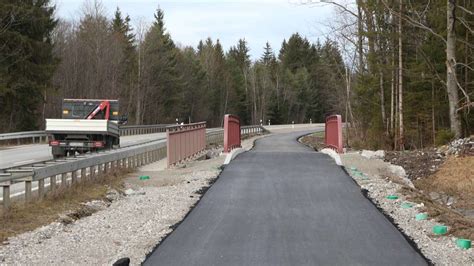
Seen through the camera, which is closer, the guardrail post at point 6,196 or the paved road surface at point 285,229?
the paved road surface at point 285,229

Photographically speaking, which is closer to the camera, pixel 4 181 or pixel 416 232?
pixel 416 232

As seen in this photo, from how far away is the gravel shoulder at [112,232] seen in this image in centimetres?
657

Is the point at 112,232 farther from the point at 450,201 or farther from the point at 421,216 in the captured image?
the point at 450,201

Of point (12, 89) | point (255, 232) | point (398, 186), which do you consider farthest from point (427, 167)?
point (12, 89)

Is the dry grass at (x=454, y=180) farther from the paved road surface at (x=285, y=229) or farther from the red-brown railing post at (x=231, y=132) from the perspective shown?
the red-brown railing post at (x=231, y=132)

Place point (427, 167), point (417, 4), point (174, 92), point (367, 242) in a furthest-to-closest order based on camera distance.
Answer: point (174, 92)
point (417, 4)
point (427, 167)
point (367, 242)

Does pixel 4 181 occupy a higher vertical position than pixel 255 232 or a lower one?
higher

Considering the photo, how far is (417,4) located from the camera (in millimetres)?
26094

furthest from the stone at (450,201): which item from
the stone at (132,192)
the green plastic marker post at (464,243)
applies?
the stone at (132,192)

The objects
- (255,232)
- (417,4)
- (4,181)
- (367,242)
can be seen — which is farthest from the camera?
(417,4)

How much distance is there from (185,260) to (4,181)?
421 cm

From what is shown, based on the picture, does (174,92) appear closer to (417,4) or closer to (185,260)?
(417,4)

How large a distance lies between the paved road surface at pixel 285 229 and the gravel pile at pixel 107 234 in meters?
0.32

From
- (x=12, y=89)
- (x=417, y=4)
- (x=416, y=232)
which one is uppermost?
(x=417, y=4)
